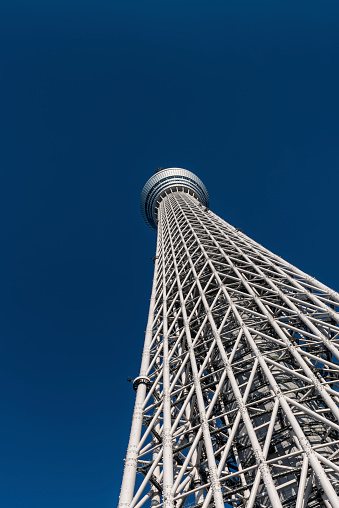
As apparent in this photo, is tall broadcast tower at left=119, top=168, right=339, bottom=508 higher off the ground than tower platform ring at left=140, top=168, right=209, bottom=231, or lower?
lower

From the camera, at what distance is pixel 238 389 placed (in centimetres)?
1362

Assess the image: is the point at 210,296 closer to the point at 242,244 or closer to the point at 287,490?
the point at 242,244

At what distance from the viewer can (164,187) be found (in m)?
63.8

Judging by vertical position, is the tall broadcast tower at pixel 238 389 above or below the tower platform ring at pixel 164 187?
below

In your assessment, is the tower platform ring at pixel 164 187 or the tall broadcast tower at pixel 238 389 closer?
the tall broadcast tower at pixel 238 389

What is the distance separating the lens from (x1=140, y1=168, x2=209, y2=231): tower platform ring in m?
63.8

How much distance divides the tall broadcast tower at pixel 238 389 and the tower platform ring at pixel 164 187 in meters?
29.5

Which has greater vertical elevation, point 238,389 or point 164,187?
point 164,187

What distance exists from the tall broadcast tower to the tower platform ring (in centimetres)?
2948

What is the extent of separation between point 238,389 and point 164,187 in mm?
53077

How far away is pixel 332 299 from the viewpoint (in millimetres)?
19750

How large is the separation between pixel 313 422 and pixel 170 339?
10443 millimetres

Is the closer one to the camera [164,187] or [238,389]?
[238,389]

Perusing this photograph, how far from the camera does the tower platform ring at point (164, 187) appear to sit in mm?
63812
